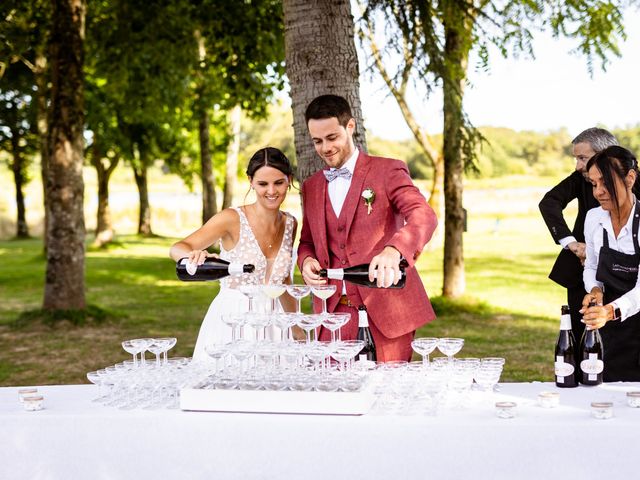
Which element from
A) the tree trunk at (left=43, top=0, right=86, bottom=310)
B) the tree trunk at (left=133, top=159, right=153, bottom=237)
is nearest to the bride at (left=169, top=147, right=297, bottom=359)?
the tree trunk at (left=43, top=0, right=86, bottom=310)

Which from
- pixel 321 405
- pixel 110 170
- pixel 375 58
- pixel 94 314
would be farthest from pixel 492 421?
pixel 110 170

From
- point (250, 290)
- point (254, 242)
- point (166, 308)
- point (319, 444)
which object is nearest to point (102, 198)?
point (166, 308)

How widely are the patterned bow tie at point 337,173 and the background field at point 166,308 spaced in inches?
206

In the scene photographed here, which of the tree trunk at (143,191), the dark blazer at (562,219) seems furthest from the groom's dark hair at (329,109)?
the tree trunk at (143,191)

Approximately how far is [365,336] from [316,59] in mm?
2467

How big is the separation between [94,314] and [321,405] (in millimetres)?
10486

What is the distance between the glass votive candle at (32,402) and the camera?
350 cm

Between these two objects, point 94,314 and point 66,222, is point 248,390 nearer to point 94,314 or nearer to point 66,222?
point 66,222

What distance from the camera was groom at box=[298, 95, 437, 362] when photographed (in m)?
4.07

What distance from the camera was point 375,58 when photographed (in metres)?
8.62

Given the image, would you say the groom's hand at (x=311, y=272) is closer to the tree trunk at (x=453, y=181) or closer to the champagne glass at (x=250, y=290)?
the champagne glass at (x=250, y=290)

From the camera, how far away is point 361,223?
4164 mm

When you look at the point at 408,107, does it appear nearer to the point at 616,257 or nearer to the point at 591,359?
the point at 616,257

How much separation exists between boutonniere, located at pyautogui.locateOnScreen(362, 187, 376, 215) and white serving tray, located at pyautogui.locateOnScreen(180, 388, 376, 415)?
112 centimetres
